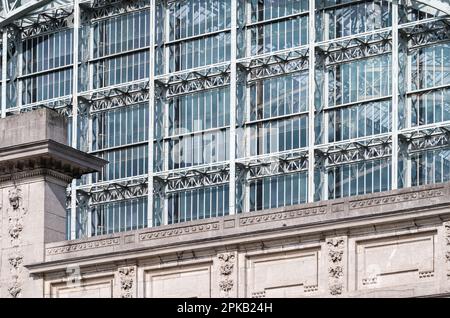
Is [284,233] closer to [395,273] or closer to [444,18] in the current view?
[395,273]

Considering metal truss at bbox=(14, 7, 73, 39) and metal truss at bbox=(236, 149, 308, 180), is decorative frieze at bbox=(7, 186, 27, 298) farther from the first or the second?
metal truss at bbox=(14, 7, 73, 39)

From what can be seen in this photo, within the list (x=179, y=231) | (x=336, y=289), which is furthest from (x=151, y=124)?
(x=336, y=289)

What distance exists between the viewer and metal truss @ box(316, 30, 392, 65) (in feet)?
322

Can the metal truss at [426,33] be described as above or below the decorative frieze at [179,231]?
above

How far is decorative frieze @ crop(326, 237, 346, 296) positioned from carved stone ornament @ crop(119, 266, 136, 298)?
274 inches

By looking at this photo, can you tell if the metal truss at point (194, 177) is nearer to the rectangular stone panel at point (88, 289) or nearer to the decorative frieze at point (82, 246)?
the decorative frieze at point (82, 246)

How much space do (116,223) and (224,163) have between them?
8.06 m

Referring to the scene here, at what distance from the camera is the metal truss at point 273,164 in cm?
10062

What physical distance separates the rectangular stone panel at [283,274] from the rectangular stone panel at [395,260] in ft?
5.10

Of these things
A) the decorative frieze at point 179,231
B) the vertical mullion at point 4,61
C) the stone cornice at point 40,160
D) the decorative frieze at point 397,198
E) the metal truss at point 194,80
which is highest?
the vertical mullion at point 4,61

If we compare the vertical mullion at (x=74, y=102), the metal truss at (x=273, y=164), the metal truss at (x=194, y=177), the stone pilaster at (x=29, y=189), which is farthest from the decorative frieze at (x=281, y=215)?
the vertical mullion at (x=74, y=102)

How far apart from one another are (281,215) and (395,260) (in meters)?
4.09

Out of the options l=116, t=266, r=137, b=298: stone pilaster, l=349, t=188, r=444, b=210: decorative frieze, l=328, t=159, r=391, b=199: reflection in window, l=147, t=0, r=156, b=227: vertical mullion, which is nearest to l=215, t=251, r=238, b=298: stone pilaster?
l=116, t=266, r=137, b=298: stone pilaster

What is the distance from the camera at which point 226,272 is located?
5781 cm
